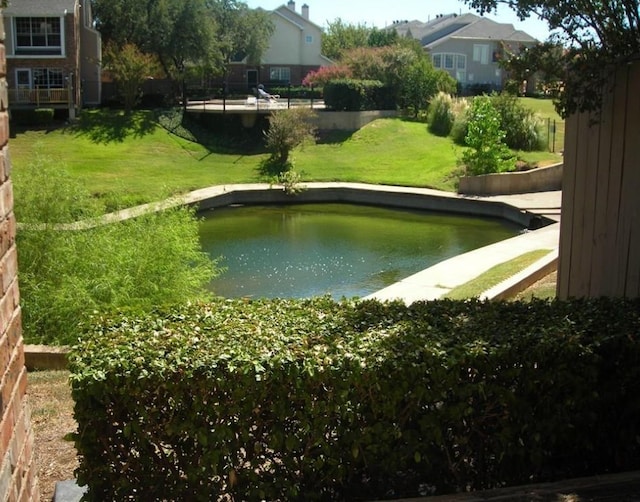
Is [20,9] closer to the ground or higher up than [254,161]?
higher up

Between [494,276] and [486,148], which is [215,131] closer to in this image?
[486,148]

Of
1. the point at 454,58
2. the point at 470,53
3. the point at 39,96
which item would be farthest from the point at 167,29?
the point at 470,53

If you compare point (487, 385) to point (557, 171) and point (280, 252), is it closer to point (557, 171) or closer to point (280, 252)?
point (280, 252)

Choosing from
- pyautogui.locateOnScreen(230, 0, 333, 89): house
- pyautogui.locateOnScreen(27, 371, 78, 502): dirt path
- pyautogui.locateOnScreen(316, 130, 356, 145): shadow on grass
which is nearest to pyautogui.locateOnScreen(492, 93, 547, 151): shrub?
pyautogui.locateOnScreen(316, 130, 356, 145): shadow on grass

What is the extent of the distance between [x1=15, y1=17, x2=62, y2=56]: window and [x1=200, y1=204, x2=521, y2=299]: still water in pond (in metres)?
16.4

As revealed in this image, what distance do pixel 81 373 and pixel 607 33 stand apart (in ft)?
14.1

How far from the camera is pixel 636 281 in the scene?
5.35 meters

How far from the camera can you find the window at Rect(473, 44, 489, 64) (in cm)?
5916

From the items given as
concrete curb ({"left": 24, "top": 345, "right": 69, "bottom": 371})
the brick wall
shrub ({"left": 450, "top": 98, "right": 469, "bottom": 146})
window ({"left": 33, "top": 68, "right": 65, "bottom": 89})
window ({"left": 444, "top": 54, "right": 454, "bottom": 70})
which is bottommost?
concrete curb ({"left": 24, "top": 345, "right": 69, "bottom": 371})

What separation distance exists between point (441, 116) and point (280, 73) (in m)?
26.7


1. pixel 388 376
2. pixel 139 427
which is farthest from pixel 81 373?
pixel 388 376

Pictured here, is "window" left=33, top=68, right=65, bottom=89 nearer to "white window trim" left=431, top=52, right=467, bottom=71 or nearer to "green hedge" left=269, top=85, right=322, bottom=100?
"green hedge" left=269, top=85, right=322, bottom=100

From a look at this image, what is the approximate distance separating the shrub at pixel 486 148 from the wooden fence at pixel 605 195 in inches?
789

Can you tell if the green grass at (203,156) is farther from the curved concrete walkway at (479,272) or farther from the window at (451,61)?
the window at (451,61)
